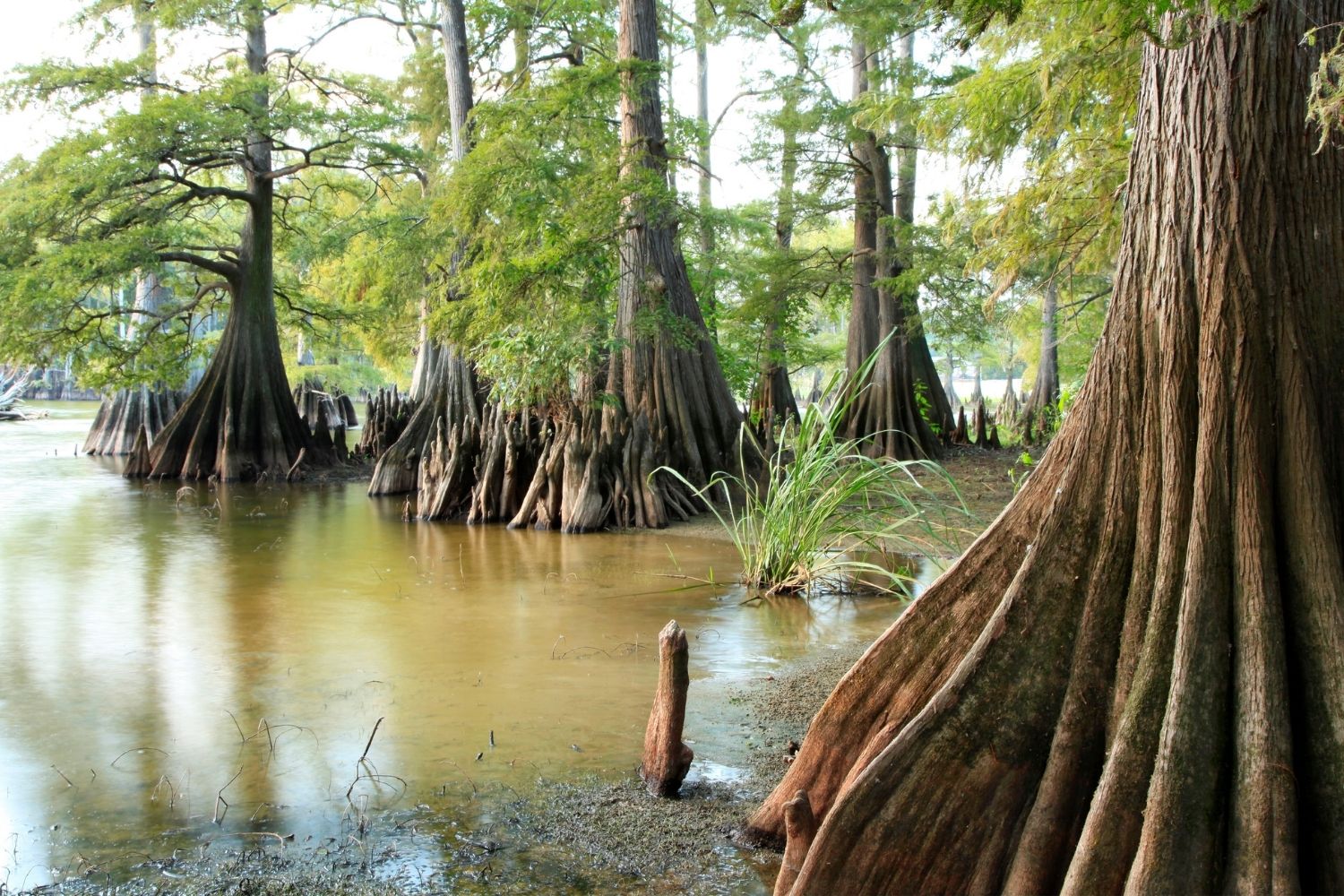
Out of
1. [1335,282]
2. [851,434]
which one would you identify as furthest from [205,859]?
[851,434]

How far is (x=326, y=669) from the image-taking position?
202 inches

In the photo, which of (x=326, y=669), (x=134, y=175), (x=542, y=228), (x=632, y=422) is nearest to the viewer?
(x=326, y=669)

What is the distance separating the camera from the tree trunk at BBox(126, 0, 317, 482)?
47.3 feet

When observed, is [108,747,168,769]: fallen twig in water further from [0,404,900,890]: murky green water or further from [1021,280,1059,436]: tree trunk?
[1021,280,1059,436]: tree trunk

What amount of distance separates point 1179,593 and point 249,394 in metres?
14.0

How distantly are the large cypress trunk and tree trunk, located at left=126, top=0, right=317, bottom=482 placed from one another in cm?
1308

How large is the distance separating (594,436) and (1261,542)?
7444mm

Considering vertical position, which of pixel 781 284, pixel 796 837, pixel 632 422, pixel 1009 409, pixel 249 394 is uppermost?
pixel 781 284

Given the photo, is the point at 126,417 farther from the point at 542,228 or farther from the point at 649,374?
the point at 542,228

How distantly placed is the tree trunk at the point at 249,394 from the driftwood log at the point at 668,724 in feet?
39.1

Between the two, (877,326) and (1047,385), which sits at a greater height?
(877,326)

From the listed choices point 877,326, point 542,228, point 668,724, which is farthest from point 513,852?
point 877,326

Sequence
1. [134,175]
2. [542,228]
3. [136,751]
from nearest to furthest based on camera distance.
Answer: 1. [136,751]
2. [542,228]
3. [134,175]

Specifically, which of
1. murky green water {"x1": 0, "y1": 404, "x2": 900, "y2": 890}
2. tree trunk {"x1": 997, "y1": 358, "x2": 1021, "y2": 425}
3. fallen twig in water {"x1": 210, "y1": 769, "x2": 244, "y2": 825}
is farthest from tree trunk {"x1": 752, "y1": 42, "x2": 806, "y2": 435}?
fallen twig in water {"x1": 210, "y1": 769, "x2": 244, "y2": 825}
